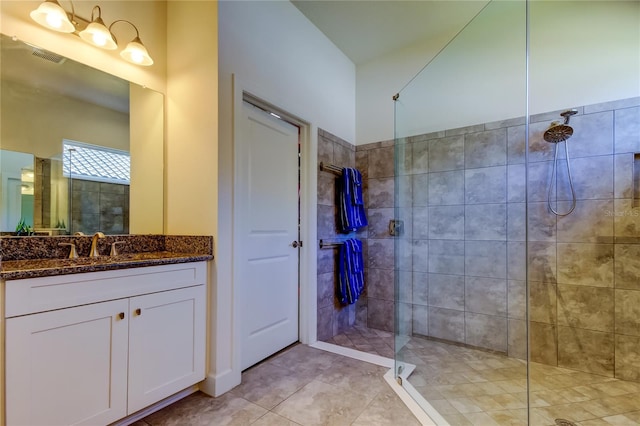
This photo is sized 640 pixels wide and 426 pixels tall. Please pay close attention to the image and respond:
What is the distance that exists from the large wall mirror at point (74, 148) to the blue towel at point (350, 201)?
1.55 m

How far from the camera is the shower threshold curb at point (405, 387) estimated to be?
149cm

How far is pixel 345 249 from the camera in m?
2.72

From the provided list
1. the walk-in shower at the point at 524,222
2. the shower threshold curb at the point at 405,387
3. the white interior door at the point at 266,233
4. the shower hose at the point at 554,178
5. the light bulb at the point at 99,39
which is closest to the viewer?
the shower threshold curb at the point at 405,387

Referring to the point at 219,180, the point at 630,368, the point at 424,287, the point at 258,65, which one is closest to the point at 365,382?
the point at 424,287

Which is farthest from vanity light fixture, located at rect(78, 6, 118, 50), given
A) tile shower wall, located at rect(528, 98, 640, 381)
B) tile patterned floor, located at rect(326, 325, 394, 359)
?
tile shower wall, located at rect(528, 98, 640, 381)

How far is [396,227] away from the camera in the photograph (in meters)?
2.80

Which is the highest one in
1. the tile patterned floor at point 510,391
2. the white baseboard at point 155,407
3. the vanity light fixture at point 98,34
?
the vanity light fixture at point 98,34

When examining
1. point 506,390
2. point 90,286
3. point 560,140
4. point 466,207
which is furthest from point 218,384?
point 560,140

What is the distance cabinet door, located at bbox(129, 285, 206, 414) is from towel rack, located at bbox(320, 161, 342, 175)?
1496 mm

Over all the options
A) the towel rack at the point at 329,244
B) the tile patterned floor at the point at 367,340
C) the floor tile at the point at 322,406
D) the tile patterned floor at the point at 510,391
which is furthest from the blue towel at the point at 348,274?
the floor tile at the point at 322,406

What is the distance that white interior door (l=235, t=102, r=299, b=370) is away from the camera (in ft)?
6.47

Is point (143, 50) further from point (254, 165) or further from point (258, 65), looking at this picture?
point (254, 165)

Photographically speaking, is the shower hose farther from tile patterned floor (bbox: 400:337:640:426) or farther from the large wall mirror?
the large wall mirror

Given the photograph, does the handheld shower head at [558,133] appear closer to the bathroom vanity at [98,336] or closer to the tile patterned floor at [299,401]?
the tile patterned floor at [299,401]
